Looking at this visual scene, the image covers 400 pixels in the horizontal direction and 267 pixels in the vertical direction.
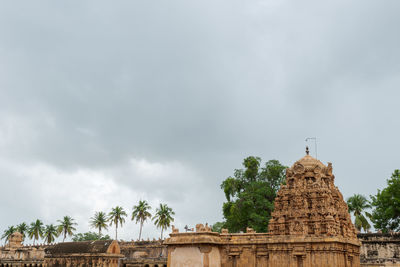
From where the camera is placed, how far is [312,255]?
84.0ft

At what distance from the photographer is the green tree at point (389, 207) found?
42562 millimetres

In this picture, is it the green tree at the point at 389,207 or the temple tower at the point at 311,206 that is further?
the green tree at the point at 389,207

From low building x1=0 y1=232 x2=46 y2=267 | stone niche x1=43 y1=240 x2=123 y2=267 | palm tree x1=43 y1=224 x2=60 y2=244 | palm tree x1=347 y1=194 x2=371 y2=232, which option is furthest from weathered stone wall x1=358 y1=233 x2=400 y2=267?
palm tree x1=43 y1=224 x2=60 y2=244

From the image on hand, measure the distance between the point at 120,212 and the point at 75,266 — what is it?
32060 mm

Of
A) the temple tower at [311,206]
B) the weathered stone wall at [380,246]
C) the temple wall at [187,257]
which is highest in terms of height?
the temple tower at [311,206]

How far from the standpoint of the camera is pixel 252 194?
44.9 meters

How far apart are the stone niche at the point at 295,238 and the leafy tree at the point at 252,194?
48.3 ft

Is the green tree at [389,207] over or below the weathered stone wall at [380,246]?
over

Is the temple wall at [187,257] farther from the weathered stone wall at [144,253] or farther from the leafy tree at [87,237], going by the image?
the leafy tree at [87,237]

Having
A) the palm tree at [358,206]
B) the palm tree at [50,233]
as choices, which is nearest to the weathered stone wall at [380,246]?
the palm tree at [358,206]

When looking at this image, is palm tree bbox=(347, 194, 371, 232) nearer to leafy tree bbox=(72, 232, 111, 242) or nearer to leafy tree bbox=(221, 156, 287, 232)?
leafy tree bbox=(221, 156, 287, 232)

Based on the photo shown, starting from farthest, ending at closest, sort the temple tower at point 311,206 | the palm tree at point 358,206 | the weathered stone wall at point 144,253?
the palm tree at point 358,206, the weathered stone wall at point 144,253, the temple tower at point 311,206

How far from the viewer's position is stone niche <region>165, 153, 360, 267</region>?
2567cm

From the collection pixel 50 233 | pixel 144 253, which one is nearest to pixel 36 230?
pixel 50 233
